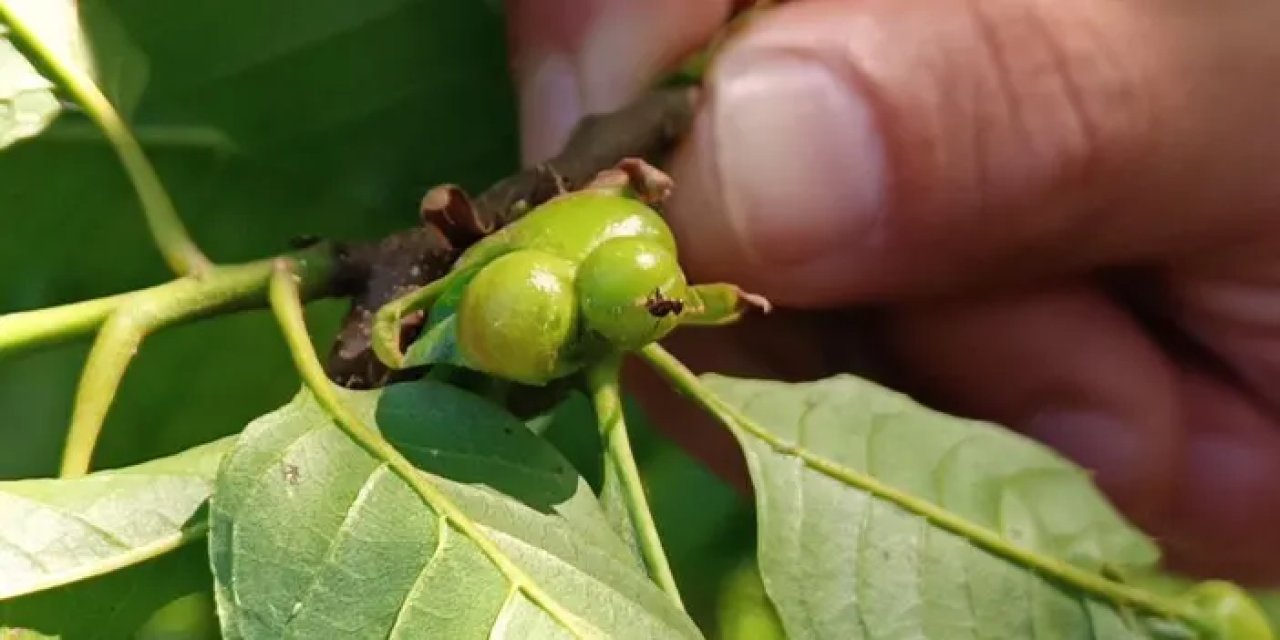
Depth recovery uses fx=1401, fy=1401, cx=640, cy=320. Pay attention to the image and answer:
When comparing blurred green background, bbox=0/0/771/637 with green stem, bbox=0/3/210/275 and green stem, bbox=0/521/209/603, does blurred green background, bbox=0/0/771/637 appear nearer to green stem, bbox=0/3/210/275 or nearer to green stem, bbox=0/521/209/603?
green stem, bbox=0/3/210/275

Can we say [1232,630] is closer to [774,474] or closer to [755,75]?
[774,474]

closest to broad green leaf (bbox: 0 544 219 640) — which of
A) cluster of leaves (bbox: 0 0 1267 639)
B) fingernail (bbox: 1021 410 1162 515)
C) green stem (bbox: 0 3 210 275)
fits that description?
cluster of leaves (bbox: 0 0 1267 639)

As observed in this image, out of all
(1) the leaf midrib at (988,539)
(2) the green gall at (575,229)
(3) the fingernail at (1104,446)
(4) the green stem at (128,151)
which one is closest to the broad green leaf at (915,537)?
(1) the leaf midrib at (988,539)

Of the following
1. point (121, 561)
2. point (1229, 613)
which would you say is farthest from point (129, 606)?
point (1229, 613)

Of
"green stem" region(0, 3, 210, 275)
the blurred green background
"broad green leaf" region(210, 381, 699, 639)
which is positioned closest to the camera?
"broad green leaf" region(210, 381, 699, 639)

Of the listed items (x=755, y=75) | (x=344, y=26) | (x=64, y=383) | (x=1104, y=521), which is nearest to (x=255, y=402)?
(x=64, y=383)

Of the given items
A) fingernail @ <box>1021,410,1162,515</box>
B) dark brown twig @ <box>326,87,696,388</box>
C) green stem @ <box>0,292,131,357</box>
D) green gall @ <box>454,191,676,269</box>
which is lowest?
fingernail @ <box>1021,410,1162,515</box>

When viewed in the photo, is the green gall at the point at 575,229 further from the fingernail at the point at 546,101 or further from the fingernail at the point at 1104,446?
the fingernail at the point at 1104,446
